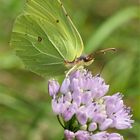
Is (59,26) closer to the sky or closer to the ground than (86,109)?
closer to the sky

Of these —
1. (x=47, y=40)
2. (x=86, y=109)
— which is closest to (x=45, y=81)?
(x=47, y=40)

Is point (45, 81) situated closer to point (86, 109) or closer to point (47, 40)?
point (47, 40)

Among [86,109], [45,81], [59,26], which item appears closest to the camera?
[86,109]

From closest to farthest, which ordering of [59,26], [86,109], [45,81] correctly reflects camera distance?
1. [86,109]
2. [59,26]
3. [45,81]

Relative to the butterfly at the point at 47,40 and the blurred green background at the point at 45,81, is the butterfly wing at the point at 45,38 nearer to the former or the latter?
the butterfly at the point at 47,40

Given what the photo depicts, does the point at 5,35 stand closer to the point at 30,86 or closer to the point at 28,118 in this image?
the point at 30,86

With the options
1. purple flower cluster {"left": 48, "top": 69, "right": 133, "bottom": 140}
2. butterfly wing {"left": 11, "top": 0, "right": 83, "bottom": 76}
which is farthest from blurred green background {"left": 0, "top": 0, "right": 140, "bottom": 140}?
purple flower cluster {"left": 48, "top": 69, "right": 133, "bottom": 140}

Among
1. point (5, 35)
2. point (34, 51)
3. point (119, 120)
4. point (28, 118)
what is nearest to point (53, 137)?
point (28, 118)
